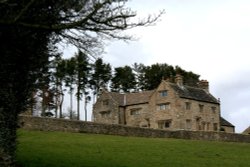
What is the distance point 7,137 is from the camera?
17703 millimetres

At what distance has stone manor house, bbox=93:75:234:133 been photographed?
70188 millimetres

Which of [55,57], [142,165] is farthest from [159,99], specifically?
[55,57]

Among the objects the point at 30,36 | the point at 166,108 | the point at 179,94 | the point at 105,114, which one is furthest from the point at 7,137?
the point at 105,114

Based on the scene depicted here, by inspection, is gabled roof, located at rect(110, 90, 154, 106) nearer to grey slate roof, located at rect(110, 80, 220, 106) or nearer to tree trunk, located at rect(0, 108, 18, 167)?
grey slate roof, located at rect(110, 80, 220, 106)

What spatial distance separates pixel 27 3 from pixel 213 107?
63816mm

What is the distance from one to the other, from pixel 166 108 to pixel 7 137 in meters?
54.2

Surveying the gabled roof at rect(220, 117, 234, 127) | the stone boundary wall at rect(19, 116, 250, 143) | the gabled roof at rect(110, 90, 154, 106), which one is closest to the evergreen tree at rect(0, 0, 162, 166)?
the stone boundary wall at rect(19, 116, 250, 143)

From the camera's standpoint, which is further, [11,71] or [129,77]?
[129,77]

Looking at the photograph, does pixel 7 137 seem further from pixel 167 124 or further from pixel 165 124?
pixel 165 124

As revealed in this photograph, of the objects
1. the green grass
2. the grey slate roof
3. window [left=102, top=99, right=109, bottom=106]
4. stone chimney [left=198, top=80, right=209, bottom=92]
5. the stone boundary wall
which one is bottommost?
the green grass

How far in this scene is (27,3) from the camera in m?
14.5

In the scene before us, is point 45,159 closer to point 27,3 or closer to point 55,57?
point 55,57

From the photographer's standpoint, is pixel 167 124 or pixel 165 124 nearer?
pixel 167 124

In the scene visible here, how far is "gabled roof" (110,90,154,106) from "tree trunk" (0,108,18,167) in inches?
2259
